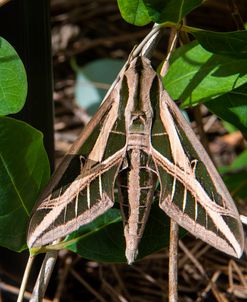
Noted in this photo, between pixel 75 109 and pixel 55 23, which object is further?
pixel 55 23

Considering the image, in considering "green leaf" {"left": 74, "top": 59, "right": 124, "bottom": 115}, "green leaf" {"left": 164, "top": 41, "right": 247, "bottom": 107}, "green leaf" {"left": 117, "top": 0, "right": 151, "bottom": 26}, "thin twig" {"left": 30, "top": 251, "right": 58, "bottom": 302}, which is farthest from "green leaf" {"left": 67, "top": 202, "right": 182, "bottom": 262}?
"green leaf" {"left": 74, "top": 59, "right": 124, "bottom": 115}

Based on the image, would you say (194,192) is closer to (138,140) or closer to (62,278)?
(138,140)

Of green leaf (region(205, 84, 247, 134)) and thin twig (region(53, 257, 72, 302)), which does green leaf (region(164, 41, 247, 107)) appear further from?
thin twig (region(53, 257, 72, 302))

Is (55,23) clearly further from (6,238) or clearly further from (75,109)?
(6,238)

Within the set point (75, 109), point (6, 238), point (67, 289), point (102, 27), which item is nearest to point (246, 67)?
point (6, 238)

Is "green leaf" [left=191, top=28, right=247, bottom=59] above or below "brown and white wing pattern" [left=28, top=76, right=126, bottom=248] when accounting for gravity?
above

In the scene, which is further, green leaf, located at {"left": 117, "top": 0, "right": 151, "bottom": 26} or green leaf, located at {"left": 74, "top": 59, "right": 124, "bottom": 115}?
green leaf, located at {"left": 74, "top": 59, "right": 124, "bottom": 115}
